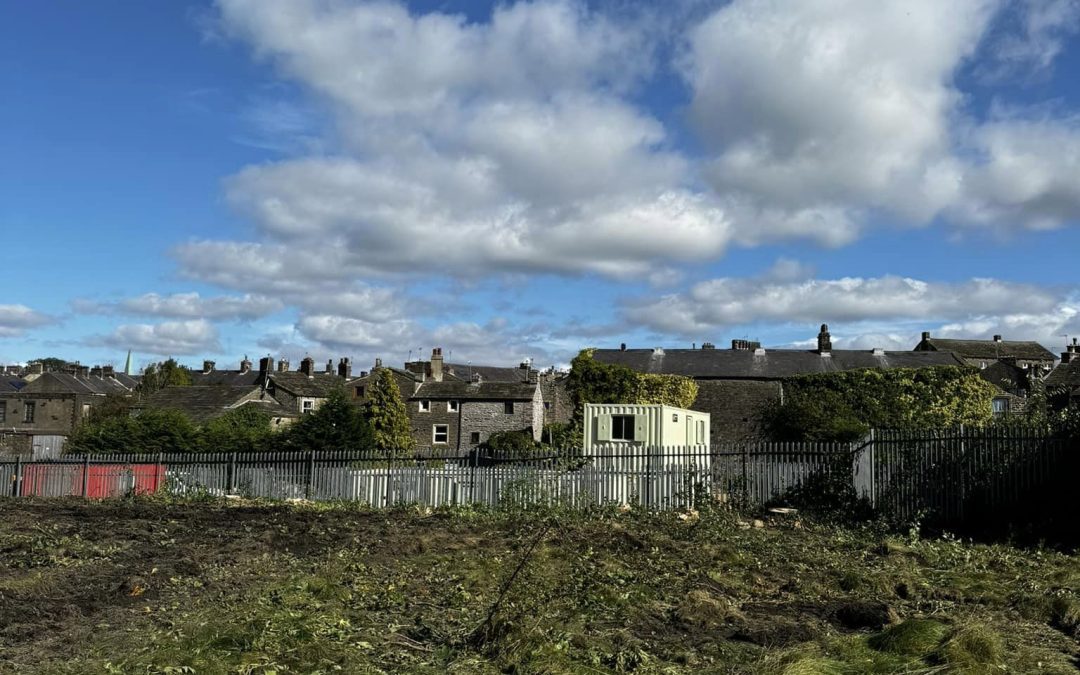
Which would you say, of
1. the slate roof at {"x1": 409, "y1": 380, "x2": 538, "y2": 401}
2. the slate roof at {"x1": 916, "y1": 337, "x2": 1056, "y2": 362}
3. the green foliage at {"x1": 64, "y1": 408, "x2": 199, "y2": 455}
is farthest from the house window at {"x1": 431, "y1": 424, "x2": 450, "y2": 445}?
the slate roof at {"x1": 916, "y1": 337, "x2": 1056, "y2": 362}

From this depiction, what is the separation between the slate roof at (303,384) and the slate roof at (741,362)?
22.2 m

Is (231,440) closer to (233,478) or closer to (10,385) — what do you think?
(233,478)

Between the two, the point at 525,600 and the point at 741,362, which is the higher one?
the point at 741,362

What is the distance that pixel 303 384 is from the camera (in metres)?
63.7

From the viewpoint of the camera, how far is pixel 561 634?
8.34 metres

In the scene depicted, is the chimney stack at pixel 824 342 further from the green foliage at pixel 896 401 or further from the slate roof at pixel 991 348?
the slate roof at pixel 991 348

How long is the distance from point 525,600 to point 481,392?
4367 cm

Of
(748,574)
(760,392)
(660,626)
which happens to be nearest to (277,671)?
(660,626)

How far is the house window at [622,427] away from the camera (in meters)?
27.7

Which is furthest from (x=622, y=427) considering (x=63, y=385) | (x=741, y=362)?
(x=63, y=385)

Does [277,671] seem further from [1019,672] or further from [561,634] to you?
[1019,672]

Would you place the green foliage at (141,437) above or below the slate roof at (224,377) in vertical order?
below

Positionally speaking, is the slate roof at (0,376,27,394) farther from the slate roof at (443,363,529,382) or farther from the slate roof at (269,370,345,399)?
the slate roof at (443,363,529,382)

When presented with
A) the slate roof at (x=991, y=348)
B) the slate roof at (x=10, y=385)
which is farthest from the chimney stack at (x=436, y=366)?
the slate roof at (x=991, y=348)
